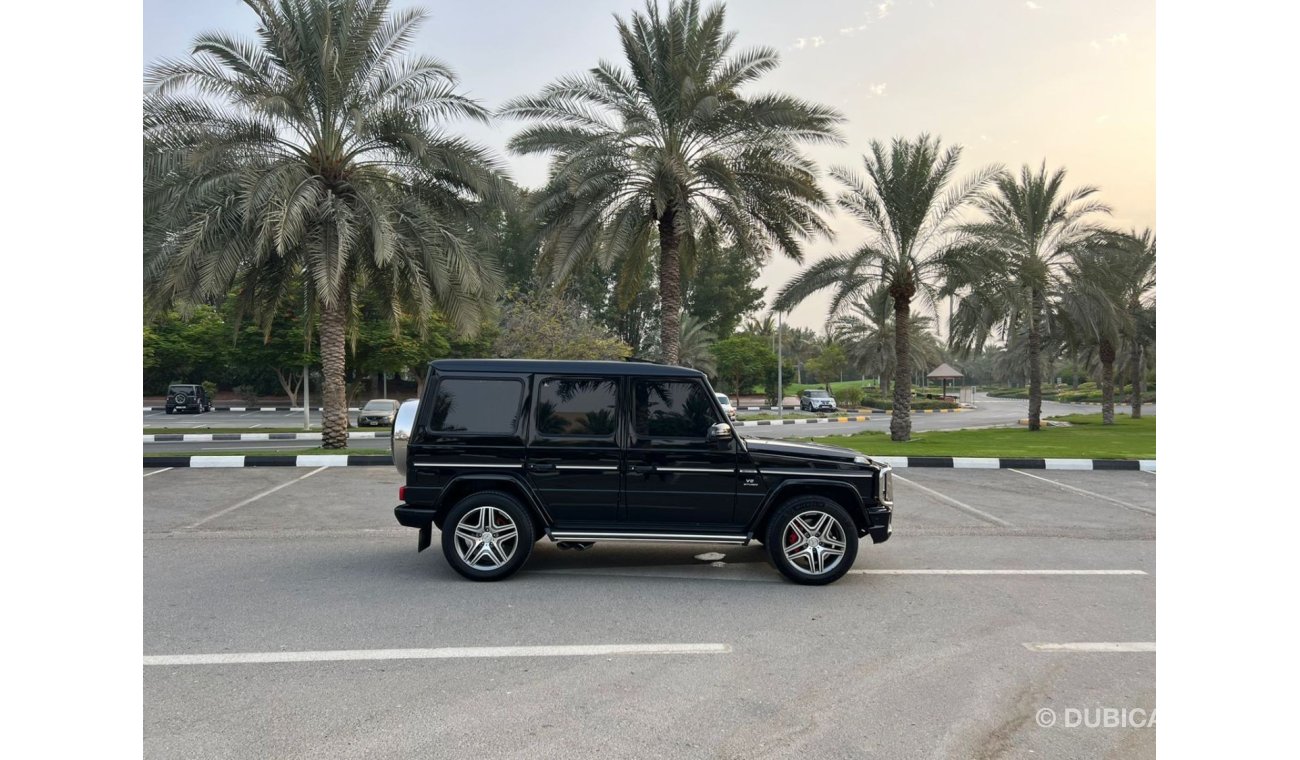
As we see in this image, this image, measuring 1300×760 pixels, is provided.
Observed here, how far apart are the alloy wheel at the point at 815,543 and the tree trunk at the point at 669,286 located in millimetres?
11221

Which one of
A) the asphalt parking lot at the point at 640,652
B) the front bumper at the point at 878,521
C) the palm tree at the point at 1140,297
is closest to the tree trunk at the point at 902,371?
the palm tree at the point at 1140,297

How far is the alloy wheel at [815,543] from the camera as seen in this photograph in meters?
6.54

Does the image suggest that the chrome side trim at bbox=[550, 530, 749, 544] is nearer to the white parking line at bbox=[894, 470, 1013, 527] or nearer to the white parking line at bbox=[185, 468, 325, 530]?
the white parking line at bbox=[894, 470, 1013, 527]

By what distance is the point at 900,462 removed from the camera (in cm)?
1553

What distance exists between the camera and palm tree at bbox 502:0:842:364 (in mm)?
16312

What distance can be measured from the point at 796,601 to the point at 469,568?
270 cm

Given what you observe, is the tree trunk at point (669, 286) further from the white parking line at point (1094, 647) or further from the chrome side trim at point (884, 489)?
the white parking line at point (1094, 647)

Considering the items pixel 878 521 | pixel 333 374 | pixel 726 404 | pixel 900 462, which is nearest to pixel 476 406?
pixel 878 521

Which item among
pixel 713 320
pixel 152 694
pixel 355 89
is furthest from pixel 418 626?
pixel 713 320

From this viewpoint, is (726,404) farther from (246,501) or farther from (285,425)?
(246,501)

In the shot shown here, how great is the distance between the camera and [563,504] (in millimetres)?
6598

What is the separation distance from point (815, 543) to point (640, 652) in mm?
2252

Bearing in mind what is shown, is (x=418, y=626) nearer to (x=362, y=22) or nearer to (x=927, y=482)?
(x=927, y=482)

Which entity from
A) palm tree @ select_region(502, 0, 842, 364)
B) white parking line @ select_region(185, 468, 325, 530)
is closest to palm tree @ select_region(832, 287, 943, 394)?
palm tree @ select_region(502, 0, 842, 364)
